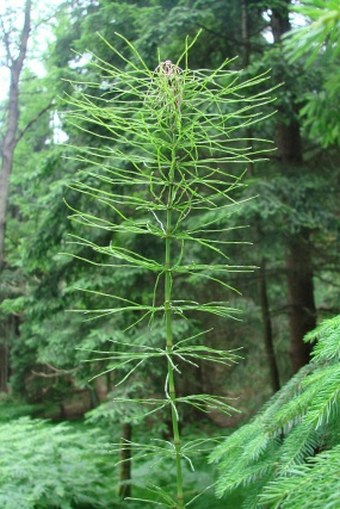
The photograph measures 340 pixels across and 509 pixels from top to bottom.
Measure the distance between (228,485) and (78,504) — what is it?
3529 millimetres

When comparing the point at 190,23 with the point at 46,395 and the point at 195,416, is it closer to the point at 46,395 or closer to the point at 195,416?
the point at 195,416

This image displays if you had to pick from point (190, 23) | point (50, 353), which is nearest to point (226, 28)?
point (190, 23)

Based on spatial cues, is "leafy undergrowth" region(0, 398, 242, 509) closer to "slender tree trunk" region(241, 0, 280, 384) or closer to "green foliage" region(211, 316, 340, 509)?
"green foliage" region(211, 316, 340, 509)

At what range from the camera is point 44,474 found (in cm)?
407

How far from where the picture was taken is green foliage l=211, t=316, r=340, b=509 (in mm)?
893

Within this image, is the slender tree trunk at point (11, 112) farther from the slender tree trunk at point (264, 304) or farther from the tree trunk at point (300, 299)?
the tree trunk at point (300, 299)

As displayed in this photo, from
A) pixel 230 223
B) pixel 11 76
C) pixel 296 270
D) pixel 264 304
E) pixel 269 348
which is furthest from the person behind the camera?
pixel 11 76

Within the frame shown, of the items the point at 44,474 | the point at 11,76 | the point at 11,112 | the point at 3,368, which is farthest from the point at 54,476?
the point at 3,368

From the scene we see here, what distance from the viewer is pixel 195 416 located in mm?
10188

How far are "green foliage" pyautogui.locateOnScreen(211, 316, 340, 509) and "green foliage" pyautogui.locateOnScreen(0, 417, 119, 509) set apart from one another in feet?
7.61

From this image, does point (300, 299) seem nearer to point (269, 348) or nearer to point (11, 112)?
point (269, 348)

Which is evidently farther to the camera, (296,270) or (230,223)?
(296,270)

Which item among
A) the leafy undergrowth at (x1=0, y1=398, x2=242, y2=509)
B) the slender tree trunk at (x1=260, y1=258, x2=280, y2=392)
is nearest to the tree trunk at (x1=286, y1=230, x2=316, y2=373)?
the slender tree trunk at (x1=260, y1=258, x2=280, y2=392)

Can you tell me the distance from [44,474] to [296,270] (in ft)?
11.0
